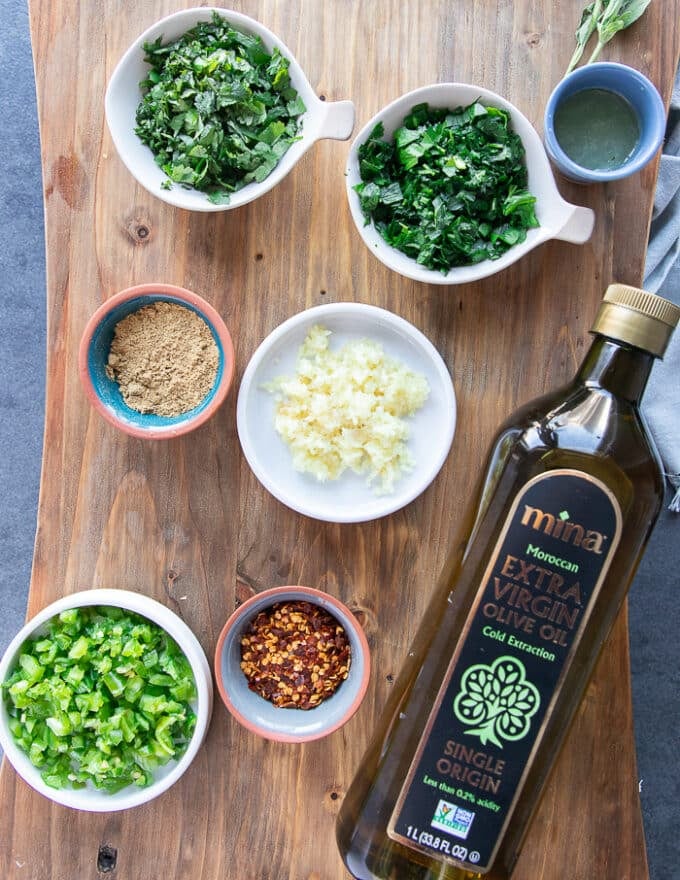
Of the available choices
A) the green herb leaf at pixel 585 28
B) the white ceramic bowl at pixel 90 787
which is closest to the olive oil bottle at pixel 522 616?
the white ceramic bowl at pixel 90 787

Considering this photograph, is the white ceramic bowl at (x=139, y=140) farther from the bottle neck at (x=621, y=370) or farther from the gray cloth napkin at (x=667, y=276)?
the gray cloth napkin at (x=667, y=276)

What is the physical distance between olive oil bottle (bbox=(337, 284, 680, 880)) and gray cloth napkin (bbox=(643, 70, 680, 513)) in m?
0.46

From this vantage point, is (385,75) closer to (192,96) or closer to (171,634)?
(192,96)

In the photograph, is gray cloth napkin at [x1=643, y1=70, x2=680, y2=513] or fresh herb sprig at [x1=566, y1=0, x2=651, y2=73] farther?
gray cloth napkin at [x1=643, y1=70, x2=680, y2=513]

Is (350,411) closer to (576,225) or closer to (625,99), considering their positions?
(576,225)

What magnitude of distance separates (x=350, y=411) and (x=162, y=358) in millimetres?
299

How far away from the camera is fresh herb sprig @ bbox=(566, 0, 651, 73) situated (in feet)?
3.89

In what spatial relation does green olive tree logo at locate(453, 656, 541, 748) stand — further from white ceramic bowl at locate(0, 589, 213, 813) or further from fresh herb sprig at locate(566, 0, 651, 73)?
Result: fresh herb sprig at locate(566, 0, 651, 73)

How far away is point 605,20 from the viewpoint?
3.91ft

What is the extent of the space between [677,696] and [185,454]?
3.92ft

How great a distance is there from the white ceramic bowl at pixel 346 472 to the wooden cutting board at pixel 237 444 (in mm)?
48

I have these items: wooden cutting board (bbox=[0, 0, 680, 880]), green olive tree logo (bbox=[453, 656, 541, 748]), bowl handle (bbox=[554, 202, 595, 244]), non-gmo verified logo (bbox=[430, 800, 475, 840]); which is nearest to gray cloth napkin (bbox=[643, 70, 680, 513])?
wooden cutting board (bbox=[0, 0, 680, 880])

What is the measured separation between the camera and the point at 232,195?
119 cm

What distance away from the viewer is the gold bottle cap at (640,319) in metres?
1.01
